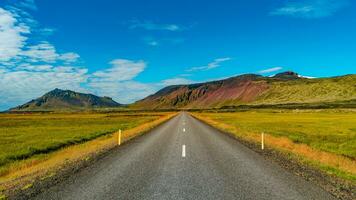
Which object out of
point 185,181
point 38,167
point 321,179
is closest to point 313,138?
point 321,179

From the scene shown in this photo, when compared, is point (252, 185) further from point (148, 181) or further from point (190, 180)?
point (148, 181)

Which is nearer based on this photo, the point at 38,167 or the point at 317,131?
the point at 38,167

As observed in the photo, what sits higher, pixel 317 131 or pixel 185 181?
pixel 185 181

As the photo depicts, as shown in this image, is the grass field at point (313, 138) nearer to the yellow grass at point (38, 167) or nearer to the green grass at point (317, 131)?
the green grass at point (317, 131)

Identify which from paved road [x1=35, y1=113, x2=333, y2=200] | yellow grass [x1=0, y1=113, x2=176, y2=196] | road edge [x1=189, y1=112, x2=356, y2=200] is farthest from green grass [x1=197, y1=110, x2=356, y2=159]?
yellow grass [x1=0, y1=113, x2=176, y2=196]

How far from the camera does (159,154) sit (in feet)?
55.0

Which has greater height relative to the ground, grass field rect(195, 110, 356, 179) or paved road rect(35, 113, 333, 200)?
paved road rect(35, 113, 333, 200)

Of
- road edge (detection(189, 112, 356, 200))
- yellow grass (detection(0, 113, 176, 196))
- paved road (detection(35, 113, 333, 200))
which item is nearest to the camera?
paved road (detection(35, 113, 333, 200))

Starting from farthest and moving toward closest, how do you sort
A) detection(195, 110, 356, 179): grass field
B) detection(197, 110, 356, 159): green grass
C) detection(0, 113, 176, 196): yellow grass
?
detection(197, 110, 356, 159): green grass < detection(195, 110, 356, 179): grass field < detection(0, 113, 176, 196): yellow grass

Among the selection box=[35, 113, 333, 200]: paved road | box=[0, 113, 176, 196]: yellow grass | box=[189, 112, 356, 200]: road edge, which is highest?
box=[35, 113, 333, 200]: paved road

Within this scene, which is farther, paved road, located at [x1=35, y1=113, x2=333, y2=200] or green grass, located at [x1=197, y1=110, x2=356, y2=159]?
green grass, located at [x1=197, y1=110, x2=356, y2=159]

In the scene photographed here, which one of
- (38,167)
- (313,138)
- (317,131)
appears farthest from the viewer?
(317,131)

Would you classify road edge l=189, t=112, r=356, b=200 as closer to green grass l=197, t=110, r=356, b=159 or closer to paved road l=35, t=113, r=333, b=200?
paved road l=35, t=113, r=333, b=200

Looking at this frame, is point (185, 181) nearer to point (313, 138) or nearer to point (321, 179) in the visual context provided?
point (321, 179)
